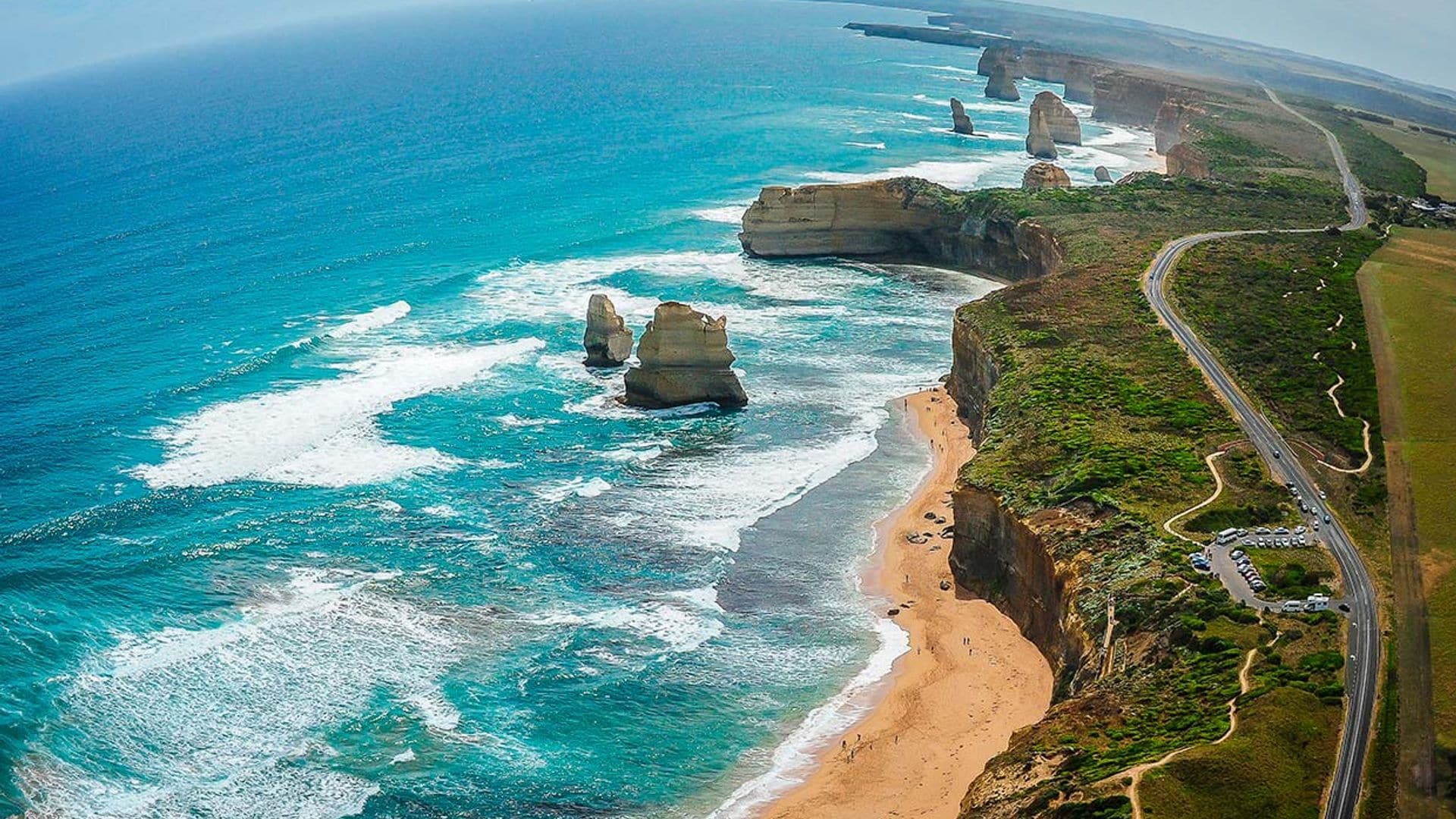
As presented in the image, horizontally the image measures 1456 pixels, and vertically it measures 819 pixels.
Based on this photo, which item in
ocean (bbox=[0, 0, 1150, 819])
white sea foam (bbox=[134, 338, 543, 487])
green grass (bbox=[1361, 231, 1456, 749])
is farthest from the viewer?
white sea foam (bbox=[134, 338, 543, 487])

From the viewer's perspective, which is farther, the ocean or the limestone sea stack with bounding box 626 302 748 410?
the limestone sea stack with bounding box 626 302 748 410

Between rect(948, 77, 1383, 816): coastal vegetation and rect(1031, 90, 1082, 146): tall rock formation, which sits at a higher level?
rect(1031, 90, 1082, 146): tall rock formation

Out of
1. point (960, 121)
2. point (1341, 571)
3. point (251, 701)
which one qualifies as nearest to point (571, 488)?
point (251, 701)

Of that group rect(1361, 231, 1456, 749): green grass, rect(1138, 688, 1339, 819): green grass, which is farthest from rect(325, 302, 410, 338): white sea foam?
rect(1138, 688, 1339, 819): green grass

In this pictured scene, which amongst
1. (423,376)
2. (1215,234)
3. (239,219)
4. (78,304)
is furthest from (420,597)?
(239,219)

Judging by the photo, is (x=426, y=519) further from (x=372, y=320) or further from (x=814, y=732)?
(x=372, y=320)

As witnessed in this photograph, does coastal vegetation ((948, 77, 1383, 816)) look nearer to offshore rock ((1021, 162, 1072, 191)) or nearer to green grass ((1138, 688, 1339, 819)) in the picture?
green grass ((1138, 688, 1339, 819))

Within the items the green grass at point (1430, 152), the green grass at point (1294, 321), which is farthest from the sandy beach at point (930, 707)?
the green grass at point (1430, 152)
